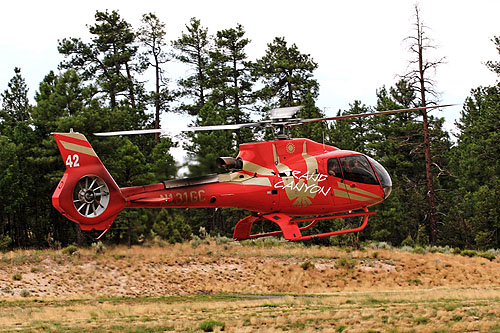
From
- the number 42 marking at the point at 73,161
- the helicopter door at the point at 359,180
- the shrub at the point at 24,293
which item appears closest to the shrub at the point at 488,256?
the helicopter door at the point at 359,180

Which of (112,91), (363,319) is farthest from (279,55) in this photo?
(363,319)

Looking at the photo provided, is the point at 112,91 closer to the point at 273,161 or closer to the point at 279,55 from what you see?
the point at 279,55

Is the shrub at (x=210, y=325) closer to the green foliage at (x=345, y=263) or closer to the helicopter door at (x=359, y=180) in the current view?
the helicopter door at (x=359, y=180)

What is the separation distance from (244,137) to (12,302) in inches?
1150

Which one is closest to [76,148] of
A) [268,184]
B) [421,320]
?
[268,184]

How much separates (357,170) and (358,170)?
4cm

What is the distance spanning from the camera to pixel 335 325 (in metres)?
18.8

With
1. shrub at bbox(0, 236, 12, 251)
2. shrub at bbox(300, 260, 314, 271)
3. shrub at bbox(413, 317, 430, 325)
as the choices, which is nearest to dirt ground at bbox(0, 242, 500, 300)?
shrub at bbox(300, 260, 314, 271)

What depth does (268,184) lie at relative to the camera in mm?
21312

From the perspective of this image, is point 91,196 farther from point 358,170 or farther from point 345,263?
point 345,263

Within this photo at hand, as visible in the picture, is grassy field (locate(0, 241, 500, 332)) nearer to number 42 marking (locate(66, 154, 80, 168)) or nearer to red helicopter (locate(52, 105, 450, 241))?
red helicopter (locate(52, 105, 450, 241))

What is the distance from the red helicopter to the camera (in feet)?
65.0

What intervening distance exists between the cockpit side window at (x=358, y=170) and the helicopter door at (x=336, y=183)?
204 millimetres

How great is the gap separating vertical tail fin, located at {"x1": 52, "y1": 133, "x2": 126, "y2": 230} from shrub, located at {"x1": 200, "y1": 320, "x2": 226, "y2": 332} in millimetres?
3965
